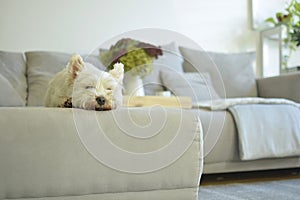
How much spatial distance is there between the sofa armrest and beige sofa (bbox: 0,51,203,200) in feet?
4.96

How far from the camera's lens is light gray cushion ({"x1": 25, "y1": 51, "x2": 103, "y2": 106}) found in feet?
7.09

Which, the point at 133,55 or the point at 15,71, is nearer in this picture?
the point at 133,55

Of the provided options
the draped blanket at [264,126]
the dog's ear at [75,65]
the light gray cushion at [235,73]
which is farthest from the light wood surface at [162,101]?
the light gray cushion at [235,73]

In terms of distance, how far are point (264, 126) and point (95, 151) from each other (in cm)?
121

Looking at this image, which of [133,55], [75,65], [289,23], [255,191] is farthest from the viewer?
[289,23]

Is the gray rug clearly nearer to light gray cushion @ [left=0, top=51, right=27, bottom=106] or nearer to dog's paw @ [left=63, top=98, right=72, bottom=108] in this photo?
dog's paw @ [left=63, top=98, right=72, bottom=108]

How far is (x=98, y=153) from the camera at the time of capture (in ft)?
3.35

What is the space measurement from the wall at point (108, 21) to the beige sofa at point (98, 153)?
1.74 meters

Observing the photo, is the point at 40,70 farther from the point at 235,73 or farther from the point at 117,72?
the point at 235,73

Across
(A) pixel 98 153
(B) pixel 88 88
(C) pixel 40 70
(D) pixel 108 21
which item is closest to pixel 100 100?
(B) pixel 88 88

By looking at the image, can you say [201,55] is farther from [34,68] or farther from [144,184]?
[144,184]

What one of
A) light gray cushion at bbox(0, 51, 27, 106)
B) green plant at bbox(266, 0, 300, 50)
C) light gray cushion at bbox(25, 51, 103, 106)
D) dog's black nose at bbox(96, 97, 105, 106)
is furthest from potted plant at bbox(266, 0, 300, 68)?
dog's black nose at bbox(96, 97, 105, 106)

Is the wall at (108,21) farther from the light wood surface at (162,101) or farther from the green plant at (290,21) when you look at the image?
the light wood surface at (162,101)

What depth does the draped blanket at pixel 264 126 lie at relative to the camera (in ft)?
6.25
